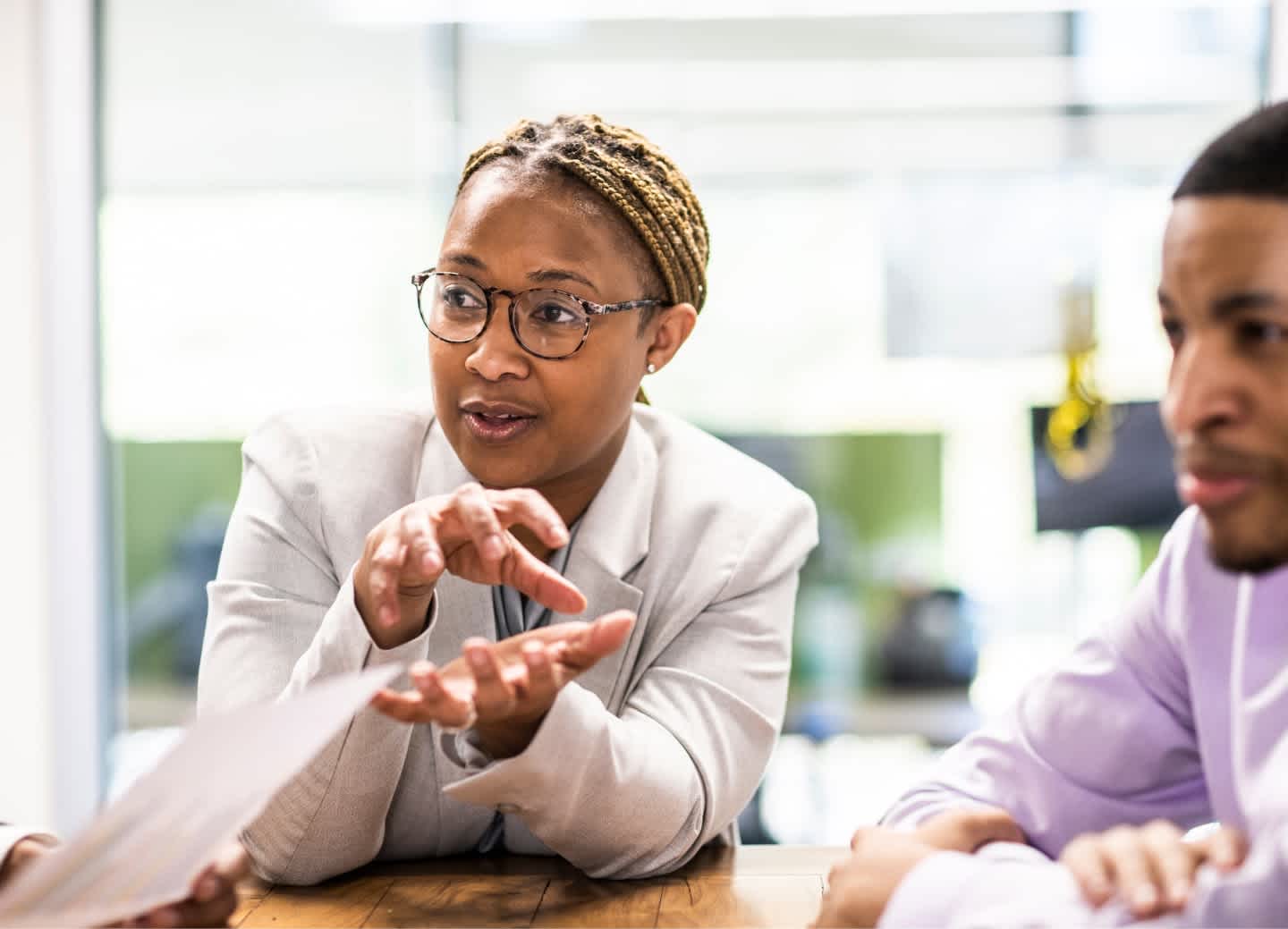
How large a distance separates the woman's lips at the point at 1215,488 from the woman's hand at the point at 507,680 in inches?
18.1

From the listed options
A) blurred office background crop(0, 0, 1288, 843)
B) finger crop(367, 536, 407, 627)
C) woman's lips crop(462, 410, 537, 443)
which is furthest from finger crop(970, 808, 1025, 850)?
blurred office background crop(0, 0, 1288, 843)

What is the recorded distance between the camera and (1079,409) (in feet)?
13.2

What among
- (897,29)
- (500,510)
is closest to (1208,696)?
(500,510)

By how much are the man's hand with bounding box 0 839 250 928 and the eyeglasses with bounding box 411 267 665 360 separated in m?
0.68

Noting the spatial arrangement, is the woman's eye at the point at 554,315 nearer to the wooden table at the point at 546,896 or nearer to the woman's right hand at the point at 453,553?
the woman's right hand at the point at 453,553

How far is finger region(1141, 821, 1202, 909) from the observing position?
86cm

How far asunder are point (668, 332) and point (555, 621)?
1.36ft

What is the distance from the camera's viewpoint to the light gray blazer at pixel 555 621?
1339mm

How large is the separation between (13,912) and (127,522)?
3490mm

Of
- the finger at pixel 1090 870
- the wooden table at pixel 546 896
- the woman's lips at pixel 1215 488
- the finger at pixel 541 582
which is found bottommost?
the wooden table at pixel 546 896

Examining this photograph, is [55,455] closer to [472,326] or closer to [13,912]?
[472,326]

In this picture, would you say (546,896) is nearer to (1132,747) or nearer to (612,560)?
(612,560)

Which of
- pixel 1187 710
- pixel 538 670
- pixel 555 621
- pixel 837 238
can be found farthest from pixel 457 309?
pixel 837 238

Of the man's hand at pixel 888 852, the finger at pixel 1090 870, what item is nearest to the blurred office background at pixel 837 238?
the man's hand at pixel 888 852
